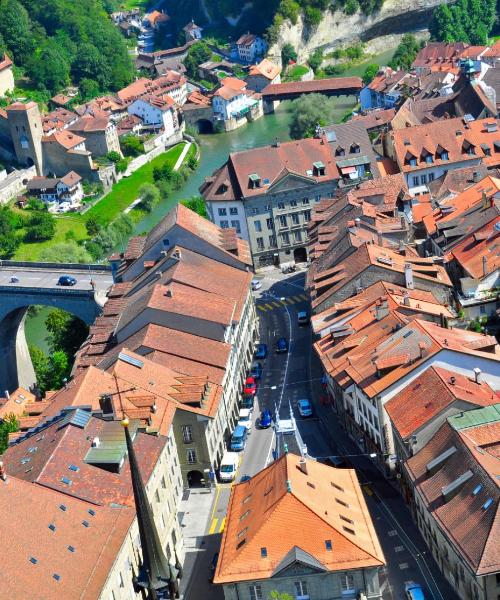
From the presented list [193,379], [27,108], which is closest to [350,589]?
[193,379]

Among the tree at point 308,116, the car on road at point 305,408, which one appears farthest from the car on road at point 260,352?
the tree at point 308,116

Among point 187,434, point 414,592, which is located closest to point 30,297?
point 187,434

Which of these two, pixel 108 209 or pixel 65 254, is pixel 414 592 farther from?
pixel 108 209

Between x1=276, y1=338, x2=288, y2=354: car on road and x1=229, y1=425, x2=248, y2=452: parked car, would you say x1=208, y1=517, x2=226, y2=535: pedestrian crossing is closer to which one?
x1=229, y1=425, x2=248, y2=452: parked car

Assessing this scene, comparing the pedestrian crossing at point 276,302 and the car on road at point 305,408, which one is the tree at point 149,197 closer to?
the pedestrian crossing at point 276,302

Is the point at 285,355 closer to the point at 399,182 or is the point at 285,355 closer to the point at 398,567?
the point at 399,182
